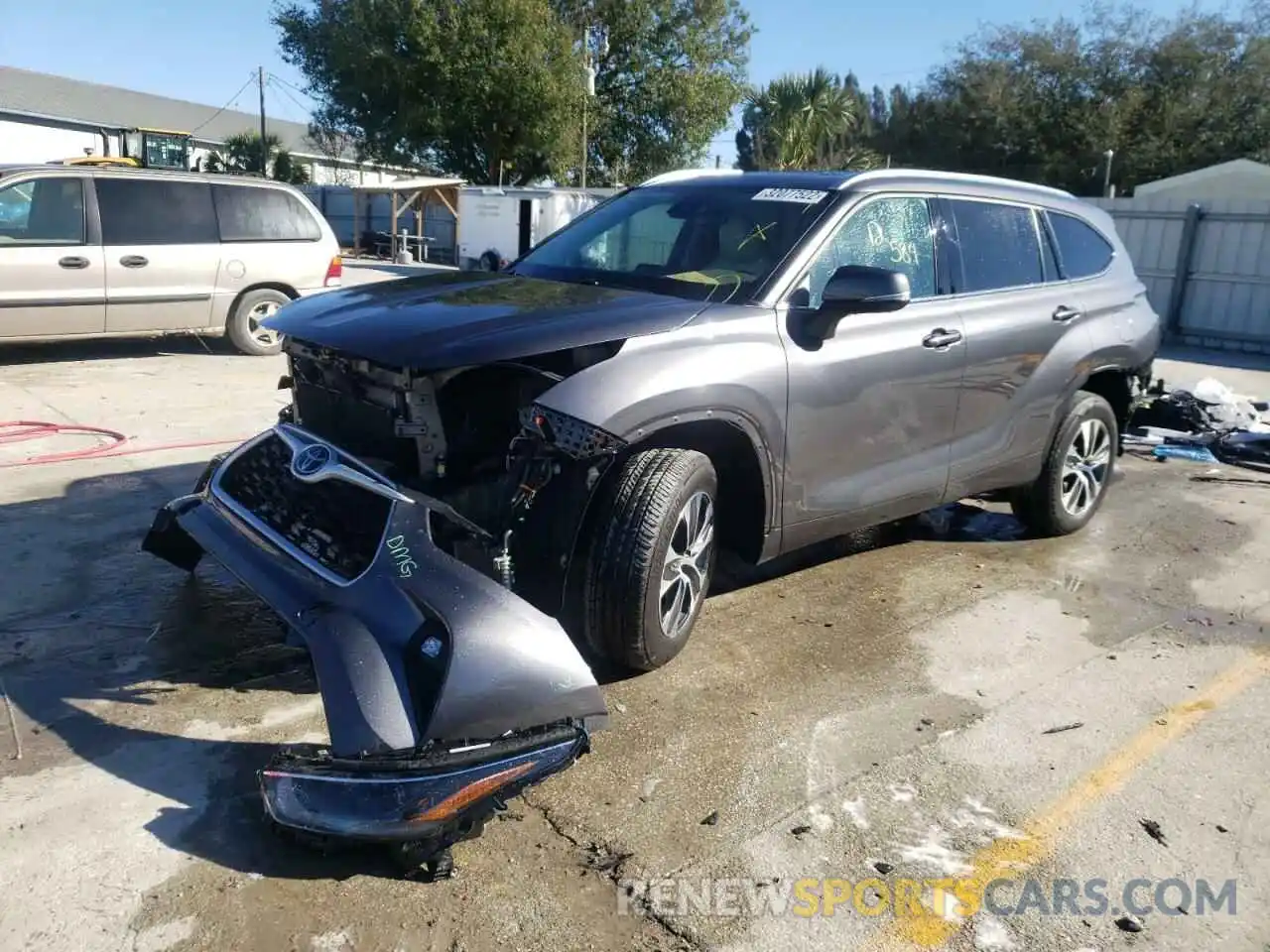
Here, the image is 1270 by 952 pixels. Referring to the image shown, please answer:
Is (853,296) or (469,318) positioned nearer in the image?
(469,318)

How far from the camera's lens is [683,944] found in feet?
8.09

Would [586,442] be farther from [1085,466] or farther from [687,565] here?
[1085,466]

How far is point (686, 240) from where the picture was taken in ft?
14.7

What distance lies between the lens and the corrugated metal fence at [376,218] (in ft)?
106

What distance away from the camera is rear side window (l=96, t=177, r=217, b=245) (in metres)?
9.36

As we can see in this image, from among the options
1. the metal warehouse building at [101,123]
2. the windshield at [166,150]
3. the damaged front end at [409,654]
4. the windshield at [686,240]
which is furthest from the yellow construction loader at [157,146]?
the damaged front end at [409,654]

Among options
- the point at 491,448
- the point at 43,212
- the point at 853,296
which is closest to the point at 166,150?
the point at 43,212

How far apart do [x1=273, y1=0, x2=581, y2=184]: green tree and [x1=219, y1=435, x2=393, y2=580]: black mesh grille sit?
30.6 meters

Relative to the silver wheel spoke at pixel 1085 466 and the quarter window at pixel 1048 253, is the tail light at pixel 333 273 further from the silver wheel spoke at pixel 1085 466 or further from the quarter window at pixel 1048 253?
the silver wheel spoke at pixel 1085 466

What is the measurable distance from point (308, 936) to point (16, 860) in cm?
88

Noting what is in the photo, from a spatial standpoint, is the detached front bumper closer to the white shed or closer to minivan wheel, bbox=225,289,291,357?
minivan wheel, bbox=225,289,291,357

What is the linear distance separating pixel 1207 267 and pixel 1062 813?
15.5 m

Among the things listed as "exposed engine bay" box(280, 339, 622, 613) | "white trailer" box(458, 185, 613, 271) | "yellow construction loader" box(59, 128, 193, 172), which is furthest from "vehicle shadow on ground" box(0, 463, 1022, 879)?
"yellow construction loader" box(59, 128, 193, 172)

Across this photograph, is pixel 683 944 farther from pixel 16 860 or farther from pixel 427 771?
pixel 16 860
